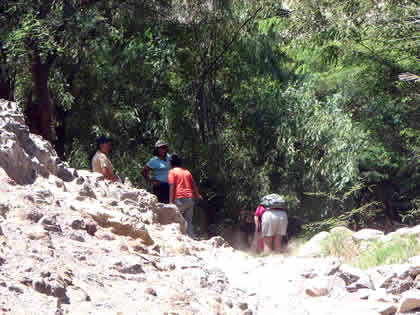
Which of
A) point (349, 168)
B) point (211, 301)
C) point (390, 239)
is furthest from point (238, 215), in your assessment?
point (211, 301)

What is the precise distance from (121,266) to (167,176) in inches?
159

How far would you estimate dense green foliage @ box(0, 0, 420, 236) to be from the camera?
36.9 feet

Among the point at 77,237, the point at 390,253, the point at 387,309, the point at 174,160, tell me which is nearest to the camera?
the point at 77,237

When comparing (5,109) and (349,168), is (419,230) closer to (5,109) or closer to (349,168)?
(349,168)

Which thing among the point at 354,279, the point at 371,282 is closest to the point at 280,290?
the point at 354,279

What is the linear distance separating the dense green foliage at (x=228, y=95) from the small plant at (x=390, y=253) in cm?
316

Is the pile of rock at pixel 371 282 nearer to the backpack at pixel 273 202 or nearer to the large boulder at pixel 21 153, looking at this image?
the backpack at pixel 273 202

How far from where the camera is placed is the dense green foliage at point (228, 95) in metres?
11.2

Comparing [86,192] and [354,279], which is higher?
[86,192]

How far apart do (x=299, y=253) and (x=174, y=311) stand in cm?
Result: 466

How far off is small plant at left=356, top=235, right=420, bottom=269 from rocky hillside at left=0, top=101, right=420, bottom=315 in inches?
31.0

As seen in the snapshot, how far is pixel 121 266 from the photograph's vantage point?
4246mm

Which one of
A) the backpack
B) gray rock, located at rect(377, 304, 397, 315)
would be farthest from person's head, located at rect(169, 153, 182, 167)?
gray rock, located at rect(377, 304, 397, 315)

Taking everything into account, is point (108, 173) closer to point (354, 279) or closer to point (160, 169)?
point (160, 169)
